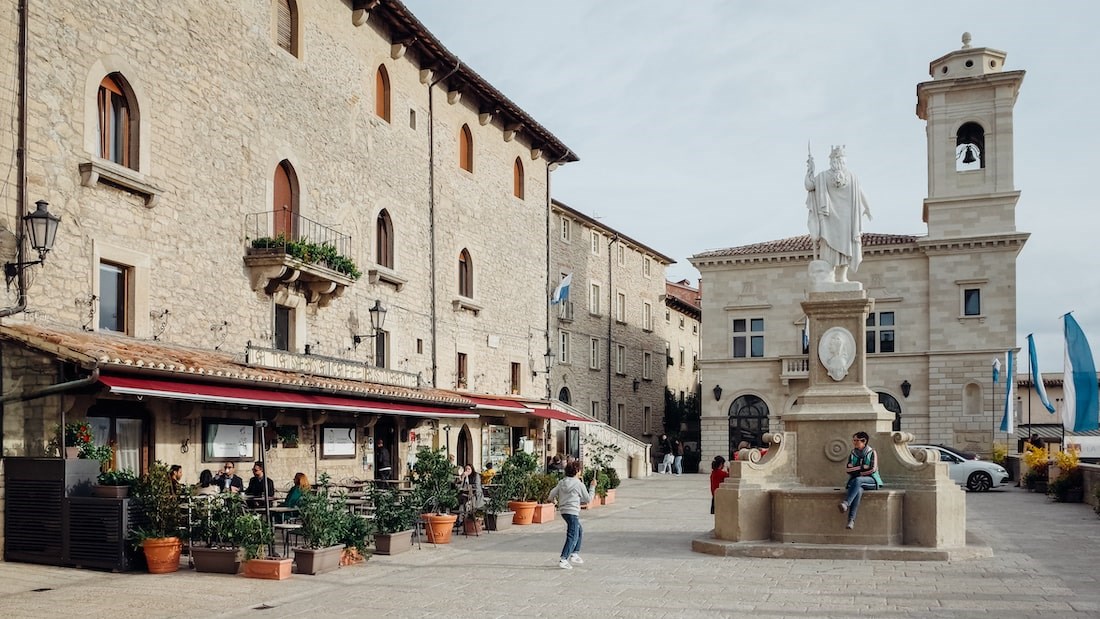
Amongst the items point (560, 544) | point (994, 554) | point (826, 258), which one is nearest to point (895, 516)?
point (994, 554)

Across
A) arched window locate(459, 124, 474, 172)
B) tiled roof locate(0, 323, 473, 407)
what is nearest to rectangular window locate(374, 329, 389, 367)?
tiled roof locate(0, 323, 473, 407)

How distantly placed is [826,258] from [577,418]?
61.3ft

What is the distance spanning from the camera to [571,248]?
45594 mm

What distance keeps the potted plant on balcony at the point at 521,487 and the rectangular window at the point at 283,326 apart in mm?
5697

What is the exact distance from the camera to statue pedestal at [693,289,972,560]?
47.5ft

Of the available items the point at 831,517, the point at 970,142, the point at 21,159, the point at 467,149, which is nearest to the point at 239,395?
the point at 21,159

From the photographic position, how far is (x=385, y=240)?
90.3ft

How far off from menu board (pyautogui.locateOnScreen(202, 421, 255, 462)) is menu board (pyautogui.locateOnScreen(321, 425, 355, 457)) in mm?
2925

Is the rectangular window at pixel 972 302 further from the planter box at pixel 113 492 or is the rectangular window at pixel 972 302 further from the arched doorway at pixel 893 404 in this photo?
the planter box at pixel 113 492

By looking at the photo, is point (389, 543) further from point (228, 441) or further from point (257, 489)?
point (228, 441)

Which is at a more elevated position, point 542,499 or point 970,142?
point 970,142

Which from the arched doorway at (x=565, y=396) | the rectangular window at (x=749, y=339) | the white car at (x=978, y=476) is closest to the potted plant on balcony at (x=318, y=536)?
the white car at (x=978, y=476)

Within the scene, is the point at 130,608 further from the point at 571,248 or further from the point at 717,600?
the point at 571,248

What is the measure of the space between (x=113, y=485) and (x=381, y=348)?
13369 mm
